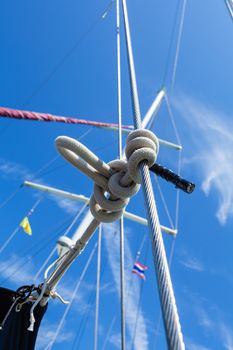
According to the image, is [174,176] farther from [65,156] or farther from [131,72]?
[131,72]

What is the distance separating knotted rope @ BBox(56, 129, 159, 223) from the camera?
2.18 metres

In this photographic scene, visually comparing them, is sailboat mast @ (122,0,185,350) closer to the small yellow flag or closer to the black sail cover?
the black sail cover

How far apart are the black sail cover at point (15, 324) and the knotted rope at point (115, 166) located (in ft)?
3.99

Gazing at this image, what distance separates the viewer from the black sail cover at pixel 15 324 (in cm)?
291

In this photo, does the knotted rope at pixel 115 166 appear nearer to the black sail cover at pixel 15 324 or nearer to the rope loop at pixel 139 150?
the rope loop at pixel 139 150

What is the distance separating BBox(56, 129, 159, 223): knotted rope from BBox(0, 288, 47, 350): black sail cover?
3.99ft

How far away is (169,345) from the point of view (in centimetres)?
123

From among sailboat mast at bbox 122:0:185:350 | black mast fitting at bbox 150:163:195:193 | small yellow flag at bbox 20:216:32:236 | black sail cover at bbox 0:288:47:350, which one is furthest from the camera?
small yellow flag at bbox 20:216:32:236

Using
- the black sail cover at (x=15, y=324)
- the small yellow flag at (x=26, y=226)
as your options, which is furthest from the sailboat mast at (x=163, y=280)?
the small yellow flag at (x=26, y=226)

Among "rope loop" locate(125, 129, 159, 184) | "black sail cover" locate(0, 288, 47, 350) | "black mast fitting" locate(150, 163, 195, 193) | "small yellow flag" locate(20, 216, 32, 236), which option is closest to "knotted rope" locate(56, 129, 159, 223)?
"rope loop" locate(125, 129, 159, 184)

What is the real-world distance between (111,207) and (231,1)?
296 centimetres

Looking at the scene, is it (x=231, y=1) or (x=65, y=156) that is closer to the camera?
(x=65, y=156)

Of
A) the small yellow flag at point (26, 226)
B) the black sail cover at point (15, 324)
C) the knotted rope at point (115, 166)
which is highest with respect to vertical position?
the small yellow flag at point (26, 226)

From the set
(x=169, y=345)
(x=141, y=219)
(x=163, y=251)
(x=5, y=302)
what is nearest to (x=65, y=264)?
(x=5, y=302)
